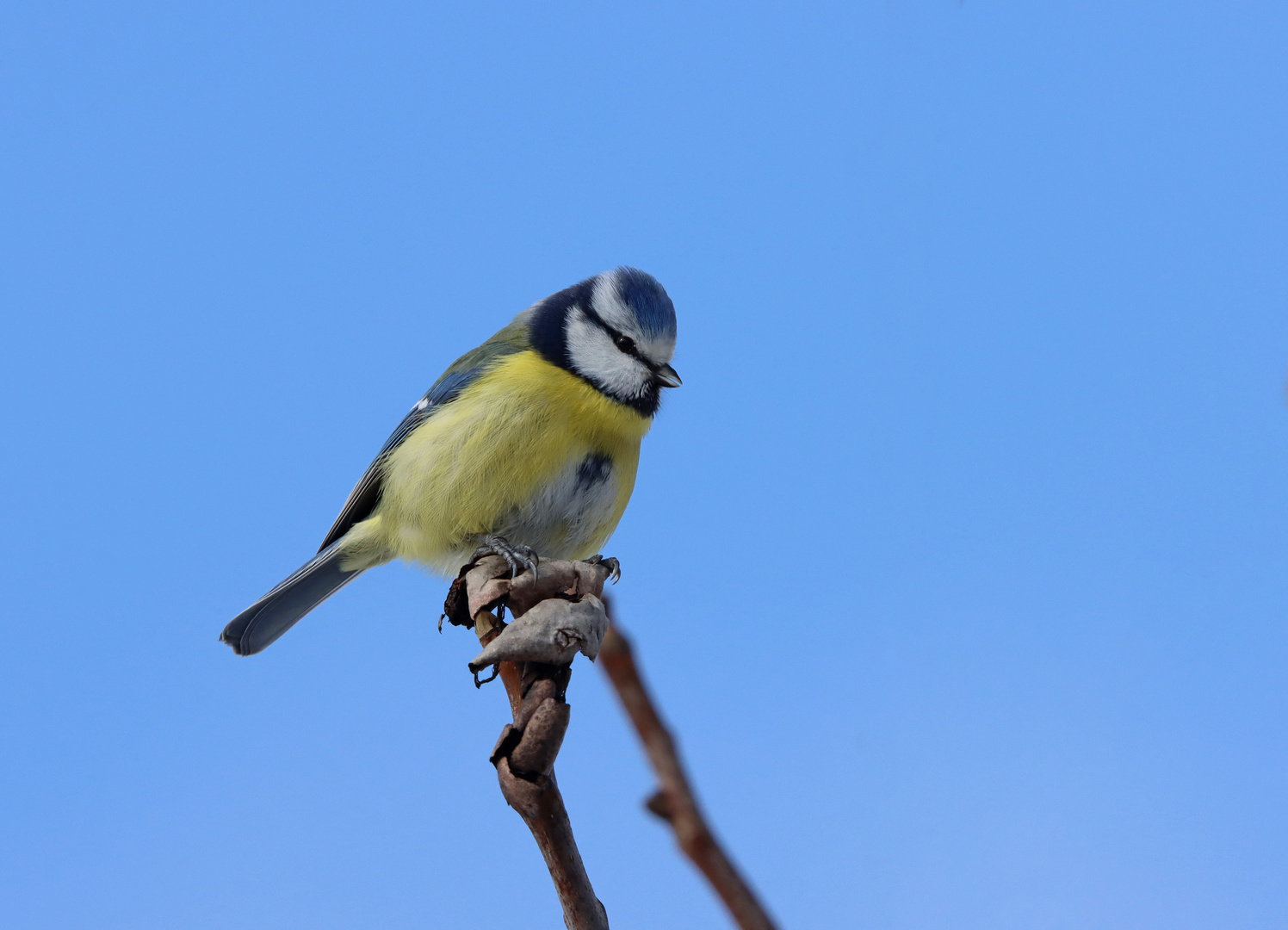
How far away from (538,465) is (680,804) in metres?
1.43

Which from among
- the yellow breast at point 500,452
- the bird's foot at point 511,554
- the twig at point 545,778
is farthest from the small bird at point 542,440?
the twig at point 545,778

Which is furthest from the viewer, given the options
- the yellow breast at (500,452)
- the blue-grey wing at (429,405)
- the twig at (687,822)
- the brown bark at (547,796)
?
the blue-grey wing at (429,405)

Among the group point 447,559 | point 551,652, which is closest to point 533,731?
point 551,652

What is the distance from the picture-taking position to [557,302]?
2.24 m

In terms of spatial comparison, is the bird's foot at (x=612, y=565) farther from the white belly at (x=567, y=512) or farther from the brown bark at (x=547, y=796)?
the brown bark at (x=547, y=796)

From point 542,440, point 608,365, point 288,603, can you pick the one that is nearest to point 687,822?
point 542,440

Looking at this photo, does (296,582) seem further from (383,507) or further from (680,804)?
(680,804)

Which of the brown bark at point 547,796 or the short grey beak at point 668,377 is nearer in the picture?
the brown bark at point 547,796

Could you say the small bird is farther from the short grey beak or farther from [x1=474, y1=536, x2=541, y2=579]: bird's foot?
[x1=474, y1=536, x2=541, y2=579]: bird's foot

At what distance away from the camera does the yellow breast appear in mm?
1926

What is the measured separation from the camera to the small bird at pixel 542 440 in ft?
6.34

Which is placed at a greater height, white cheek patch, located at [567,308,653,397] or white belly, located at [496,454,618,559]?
white cheek patch, located at [567,308,653,397]

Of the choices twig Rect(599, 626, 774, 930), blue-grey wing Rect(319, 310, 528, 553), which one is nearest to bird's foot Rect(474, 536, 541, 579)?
blue-grey wing Rect(319, 310, 528, 553)

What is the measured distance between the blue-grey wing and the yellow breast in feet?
0.22
